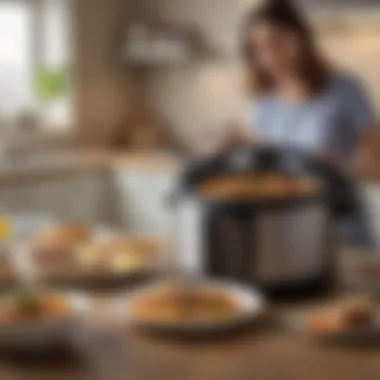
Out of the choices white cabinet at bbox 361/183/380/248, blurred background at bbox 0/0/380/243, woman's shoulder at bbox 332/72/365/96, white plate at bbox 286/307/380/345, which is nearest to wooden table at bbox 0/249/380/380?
white plate at bbox 286/307/380/345

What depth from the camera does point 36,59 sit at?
494cm

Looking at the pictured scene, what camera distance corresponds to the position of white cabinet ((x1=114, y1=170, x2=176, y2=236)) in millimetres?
4414

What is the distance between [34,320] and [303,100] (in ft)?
6.48

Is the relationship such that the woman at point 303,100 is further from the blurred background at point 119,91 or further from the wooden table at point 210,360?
the wooden table at point 210,360

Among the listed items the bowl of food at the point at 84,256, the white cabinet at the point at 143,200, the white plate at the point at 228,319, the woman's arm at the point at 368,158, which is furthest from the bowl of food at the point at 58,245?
the white cabinet at the point at 143,200

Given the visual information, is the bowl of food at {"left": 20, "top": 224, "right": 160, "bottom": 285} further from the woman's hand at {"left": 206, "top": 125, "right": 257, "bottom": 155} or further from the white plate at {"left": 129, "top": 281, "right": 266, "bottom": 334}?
the woman's hand at {"left": 206, "top": 125, "right": 257, "bottom": 155}

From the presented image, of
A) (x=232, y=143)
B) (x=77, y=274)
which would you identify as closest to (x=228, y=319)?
Result: (x=77, y=274)

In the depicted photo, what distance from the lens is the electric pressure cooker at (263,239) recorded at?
177cm

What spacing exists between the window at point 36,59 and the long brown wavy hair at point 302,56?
1802mm

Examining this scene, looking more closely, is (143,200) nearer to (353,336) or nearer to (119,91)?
(119,91)

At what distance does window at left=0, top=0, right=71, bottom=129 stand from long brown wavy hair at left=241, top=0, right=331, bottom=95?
1.80 metres

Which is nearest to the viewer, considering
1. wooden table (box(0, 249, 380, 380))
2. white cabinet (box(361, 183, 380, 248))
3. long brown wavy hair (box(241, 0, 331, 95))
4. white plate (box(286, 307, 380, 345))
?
wooden table (box(0, 249, 380, 380))

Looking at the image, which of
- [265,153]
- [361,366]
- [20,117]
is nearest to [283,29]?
[265,153]

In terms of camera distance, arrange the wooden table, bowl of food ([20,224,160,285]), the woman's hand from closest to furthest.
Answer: the wooden table → bowl of food ([20,224,160,285]) → the woman's hand
